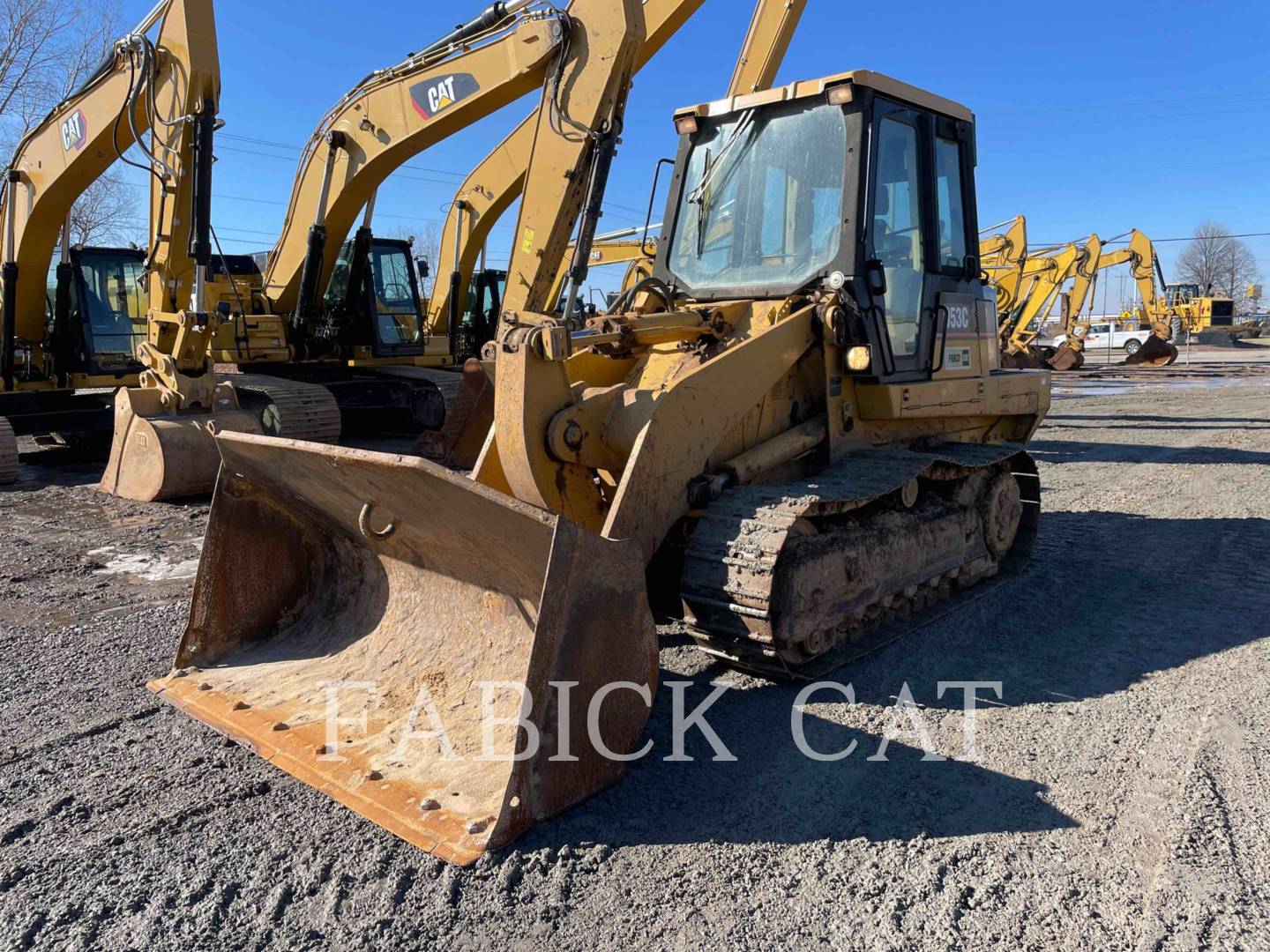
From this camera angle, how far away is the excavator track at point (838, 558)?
3.87m

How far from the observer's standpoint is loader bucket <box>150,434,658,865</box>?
2.97 m

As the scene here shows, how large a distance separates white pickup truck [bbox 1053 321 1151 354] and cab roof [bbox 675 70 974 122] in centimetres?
3546

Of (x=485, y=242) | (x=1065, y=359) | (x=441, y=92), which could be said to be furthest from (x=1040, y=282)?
(x=441, y=92)

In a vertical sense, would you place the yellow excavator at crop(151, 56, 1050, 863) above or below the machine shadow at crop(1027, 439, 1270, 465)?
above

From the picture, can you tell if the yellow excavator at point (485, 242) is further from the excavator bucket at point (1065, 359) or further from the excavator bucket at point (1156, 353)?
the excavator bucket at point (1156, 353)

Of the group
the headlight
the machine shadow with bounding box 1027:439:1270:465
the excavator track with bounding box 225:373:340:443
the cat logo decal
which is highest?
the cat logo decal

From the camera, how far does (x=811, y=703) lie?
155 inches

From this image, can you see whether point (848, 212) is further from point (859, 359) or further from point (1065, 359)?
point (1065, 359)

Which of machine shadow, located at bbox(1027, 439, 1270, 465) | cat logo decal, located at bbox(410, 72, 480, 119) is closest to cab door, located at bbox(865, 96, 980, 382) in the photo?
cat logo decal, located at bbox(410, 72, 480, 119)

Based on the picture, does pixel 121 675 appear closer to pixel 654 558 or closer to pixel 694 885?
pixel 654 558

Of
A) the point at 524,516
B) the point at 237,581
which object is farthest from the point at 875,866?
the point at 237,581

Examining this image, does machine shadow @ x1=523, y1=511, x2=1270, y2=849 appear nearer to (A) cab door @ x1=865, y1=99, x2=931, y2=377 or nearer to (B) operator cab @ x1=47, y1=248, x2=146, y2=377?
(A) cab door @ x1=865, y1=99, x2=931, y2=377

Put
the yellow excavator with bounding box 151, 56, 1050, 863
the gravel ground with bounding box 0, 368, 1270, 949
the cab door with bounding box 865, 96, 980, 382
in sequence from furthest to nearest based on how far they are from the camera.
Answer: the cab door with bounding box 865, 96, 980, 382, the yellow excavator with bounding box 151, 56, 1050, 863, the gravel ground with bounding box 0, 368, 1270, 949

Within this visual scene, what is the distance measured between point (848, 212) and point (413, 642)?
2.92 m
